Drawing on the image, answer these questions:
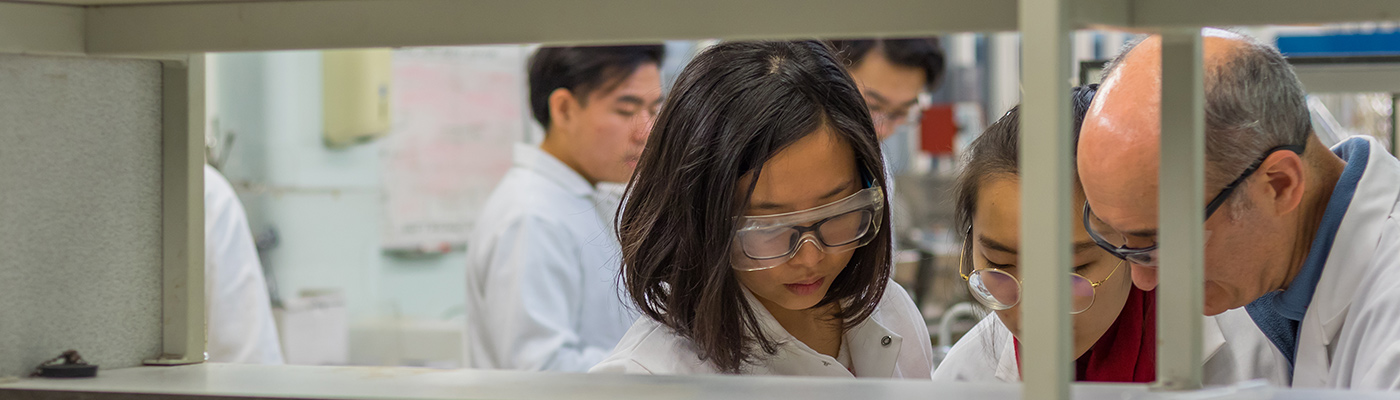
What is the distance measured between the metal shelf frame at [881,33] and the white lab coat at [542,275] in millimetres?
1572

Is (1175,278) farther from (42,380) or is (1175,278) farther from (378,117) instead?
(378,117)

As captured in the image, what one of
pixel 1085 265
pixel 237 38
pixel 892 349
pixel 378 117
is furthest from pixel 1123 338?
pixel 378 117

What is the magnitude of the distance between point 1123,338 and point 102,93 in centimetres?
149

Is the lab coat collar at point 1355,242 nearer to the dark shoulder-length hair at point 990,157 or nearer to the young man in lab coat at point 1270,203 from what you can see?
the young man in lab coat at point 1270,203

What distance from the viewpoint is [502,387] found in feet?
3.43

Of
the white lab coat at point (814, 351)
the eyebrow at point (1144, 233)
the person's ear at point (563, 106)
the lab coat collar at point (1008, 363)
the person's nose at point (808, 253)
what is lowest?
the lab coat collar at point (1008, 363)

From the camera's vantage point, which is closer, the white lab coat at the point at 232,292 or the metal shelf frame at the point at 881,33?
the metal shelf frame at the point at 881,33

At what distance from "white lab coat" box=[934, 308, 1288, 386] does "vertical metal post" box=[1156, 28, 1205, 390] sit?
66 centimetres

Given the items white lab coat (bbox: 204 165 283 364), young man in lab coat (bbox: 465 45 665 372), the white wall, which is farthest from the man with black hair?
the white wall

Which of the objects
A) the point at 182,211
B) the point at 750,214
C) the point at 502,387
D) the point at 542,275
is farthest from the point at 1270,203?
the point at 542,275

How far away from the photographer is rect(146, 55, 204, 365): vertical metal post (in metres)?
1.26

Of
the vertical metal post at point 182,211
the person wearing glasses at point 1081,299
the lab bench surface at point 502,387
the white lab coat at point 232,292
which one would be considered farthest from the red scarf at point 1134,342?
the white lab coat at point 232,292

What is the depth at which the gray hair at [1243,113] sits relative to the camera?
1.44 metres

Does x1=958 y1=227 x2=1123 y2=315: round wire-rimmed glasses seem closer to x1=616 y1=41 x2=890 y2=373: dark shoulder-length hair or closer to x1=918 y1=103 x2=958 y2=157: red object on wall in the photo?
x1=616 y1=41 x2=890 y2=373: dark shoulder-length hair
